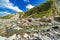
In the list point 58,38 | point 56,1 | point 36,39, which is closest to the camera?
point 36,39

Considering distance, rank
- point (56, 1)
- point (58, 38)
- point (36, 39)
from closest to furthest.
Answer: point (36, 39) < point (58, 38) < point (56, 1)

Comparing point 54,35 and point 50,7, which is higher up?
point 50,7

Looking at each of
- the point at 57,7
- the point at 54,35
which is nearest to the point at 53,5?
the point at 57,7

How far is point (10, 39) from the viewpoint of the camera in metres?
14.3

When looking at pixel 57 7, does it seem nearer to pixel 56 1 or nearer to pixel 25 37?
pixel 56 1

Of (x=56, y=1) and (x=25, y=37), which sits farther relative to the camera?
(x=56, y=1)

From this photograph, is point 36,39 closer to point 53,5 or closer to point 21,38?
point 21,38

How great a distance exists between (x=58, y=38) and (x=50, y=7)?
4928cm

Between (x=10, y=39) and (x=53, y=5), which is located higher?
(x=53, y=5)

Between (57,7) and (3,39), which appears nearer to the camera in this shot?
(3,39)

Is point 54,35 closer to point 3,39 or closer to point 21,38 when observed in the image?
point 21,38

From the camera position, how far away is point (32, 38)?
47.1 ft

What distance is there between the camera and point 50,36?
15781 millimetres

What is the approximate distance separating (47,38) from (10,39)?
3.64 m
